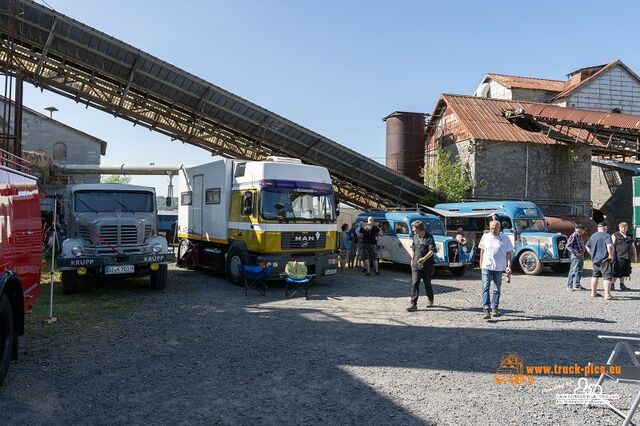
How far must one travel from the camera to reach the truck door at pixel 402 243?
1439 cm

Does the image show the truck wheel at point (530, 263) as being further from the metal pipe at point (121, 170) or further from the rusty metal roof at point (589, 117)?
the metal pipe at point (121, 170)

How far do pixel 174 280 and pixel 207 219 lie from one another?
77.0 inches

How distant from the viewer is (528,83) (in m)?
33.3

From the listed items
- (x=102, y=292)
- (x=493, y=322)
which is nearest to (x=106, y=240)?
(x=102, y=292)

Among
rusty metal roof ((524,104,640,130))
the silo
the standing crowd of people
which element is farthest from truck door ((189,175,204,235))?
rusty metal roof ((524,104,640,130))

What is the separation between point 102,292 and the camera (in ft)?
32.8

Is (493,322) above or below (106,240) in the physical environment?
below

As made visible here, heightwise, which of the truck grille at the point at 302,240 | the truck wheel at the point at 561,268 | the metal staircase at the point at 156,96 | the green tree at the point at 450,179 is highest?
the metal staircase at the point at 156,96

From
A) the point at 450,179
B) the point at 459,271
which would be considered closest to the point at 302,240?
the point at 459,271

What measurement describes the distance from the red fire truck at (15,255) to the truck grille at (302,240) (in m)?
5.57

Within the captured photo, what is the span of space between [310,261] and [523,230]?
8.35 m

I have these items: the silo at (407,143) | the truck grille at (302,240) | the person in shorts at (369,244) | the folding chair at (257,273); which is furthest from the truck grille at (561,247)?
the silo at (407,143)

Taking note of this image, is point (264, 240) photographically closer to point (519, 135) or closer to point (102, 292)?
point (102, 292)

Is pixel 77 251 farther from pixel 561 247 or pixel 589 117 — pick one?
pixel 589 117
